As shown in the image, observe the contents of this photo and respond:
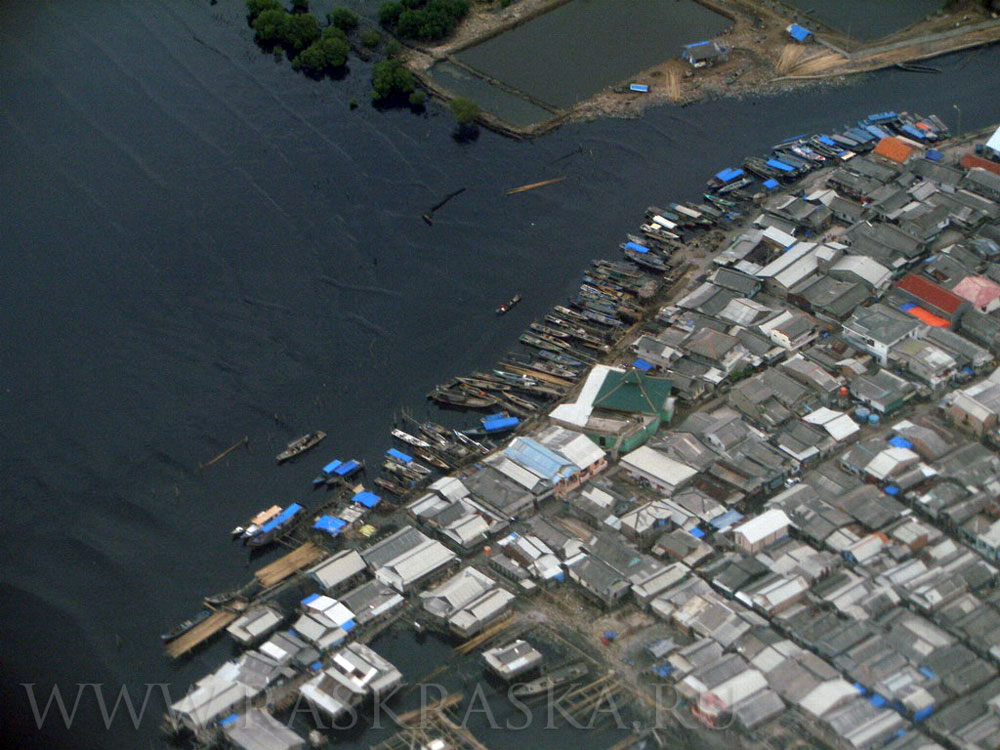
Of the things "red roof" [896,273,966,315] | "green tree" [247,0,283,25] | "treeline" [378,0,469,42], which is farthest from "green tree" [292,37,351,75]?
"red roof" [896,273,966,315]

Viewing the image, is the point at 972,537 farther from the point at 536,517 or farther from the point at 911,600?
the point at 536,517

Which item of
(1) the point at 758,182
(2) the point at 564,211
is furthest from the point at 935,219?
(2) the point at 564,211

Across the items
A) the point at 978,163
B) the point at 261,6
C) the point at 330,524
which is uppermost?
the point at 261,6

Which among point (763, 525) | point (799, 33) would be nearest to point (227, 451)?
point (763, 525)

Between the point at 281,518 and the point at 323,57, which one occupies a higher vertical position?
the point at 323,57

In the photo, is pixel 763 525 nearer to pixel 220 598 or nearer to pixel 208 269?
pixel 220 598

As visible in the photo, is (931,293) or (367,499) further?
(931,293)

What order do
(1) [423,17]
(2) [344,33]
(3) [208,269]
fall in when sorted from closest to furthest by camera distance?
(3) [208,269] → (1) [423,17] → (2) [344,33]

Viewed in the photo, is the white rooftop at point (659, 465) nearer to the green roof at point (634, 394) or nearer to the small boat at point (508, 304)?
the green roof at point (634, 394)

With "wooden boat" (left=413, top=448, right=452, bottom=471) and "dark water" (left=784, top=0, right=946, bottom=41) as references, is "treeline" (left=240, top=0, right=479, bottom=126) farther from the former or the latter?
"wooden boat" (left=413, top=448, right=452, bottom=471)
